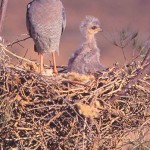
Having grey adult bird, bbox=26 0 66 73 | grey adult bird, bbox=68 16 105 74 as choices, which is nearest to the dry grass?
grey adult bird, bbox=68 16 105 74

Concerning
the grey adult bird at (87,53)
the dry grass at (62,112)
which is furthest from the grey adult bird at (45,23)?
the dry grass at (62,112)

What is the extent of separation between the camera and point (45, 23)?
3748 mm

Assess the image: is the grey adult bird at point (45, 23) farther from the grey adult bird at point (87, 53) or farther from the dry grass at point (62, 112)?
the dry grass at point (62, 112)

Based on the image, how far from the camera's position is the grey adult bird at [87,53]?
3455 millimetres

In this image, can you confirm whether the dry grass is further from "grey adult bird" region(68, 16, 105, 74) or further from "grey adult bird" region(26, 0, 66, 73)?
"grey adult bird" region(26, 0, 66, 73)

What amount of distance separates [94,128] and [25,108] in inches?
14.0

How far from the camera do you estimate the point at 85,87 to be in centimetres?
261

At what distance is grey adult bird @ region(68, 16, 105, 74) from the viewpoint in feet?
11.3

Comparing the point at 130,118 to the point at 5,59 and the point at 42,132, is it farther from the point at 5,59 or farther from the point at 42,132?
the point at 5,59

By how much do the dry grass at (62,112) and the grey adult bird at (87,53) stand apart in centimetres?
72

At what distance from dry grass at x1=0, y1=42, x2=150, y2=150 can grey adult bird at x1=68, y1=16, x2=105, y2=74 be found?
716 millimetres

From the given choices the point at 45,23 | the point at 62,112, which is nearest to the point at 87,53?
the point at 45,23

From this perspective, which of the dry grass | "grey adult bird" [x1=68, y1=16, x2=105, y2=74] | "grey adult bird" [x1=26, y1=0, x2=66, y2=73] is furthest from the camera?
"grey adult bird" [x1=26, y1=0, x2=66, y2=73]

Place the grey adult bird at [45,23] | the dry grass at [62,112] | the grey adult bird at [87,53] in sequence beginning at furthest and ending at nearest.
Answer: the grey adult bird at [45,23] < the grey adult bird at [87,53] < the dry grass at [62,112]
